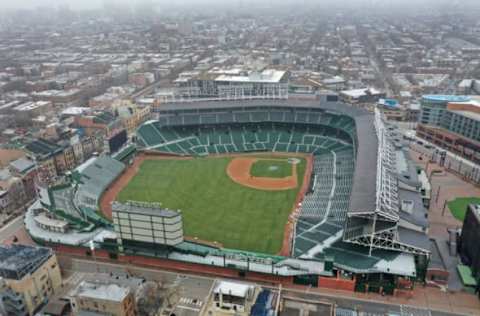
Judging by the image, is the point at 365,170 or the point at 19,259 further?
the point at 365,170

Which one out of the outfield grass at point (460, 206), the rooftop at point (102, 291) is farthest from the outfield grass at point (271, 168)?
the rooftop at point (102, 291)

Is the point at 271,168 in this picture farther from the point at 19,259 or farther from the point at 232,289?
the point at 232,289

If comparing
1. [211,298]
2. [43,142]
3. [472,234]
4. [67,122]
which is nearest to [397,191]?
[472,234]

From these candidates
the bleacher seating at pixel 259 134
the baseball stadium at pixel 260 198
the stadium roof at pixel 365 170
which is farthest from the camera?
the bleacher seating at pixel 259 134

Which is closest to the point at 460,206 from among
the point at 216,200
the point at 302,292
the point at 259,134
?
the point at 302,292

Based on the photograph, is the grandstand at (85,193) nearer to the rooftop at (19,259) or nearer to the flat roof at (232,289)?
the rooftop at (19,259)

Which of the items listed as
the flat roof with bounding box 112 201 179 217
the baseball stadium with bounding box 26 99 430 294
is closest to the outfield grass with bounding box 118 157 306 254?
the baseball stadium with bounding box 26 99 430 294
